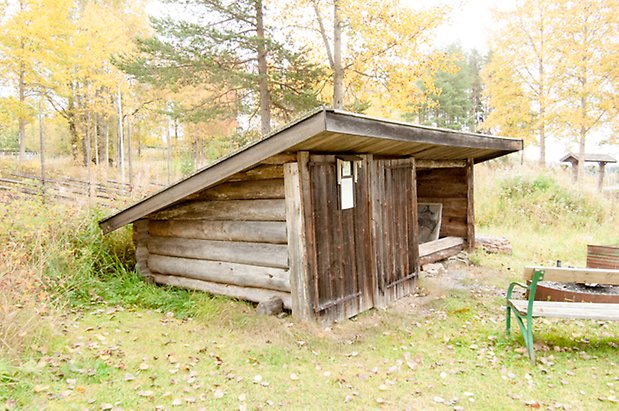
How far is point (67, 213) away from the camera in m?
6.54

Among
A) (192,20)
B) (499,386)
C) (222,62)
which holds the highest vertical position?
(192,20)

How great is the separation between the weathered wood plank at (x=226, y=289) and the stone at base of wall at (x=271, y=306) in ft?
0.23

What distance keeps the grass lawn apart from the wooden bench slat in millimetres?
461

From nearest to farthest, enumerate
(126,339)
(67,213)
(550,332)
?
(126,339)
(550,332)
(67,213)

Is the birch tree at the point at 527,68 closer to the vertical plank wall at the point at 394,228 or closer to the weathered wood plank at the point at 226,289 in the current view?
the vertical plank wall at the point at 394,228

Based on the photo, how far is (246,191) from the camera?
543cm

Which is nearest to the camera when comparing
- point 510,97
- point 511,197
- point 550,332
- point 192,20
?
point 550,332

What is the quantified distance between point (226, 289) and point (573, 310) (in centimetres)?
424

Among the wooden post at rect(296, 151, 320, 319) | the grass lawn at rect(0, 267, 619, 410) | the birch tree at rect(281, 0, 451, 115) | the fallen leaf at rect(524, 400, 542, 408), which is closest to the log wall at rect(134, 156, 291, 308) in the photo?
the wooden post at rect(296, 151, 320, 319)

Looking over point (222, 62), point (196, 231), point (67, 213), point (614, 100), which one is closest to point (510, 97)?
point (614, 100)

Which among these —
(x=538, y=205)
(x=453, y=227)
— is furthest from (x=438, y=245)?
(x=538, y=205)

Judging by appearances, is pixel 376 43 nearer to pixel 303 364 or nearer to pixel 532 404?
pixel 303 364

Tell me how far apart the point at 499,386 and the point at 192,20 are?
11.8 metres

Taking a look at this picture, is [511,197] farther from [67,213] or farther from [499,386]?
[67,213]
